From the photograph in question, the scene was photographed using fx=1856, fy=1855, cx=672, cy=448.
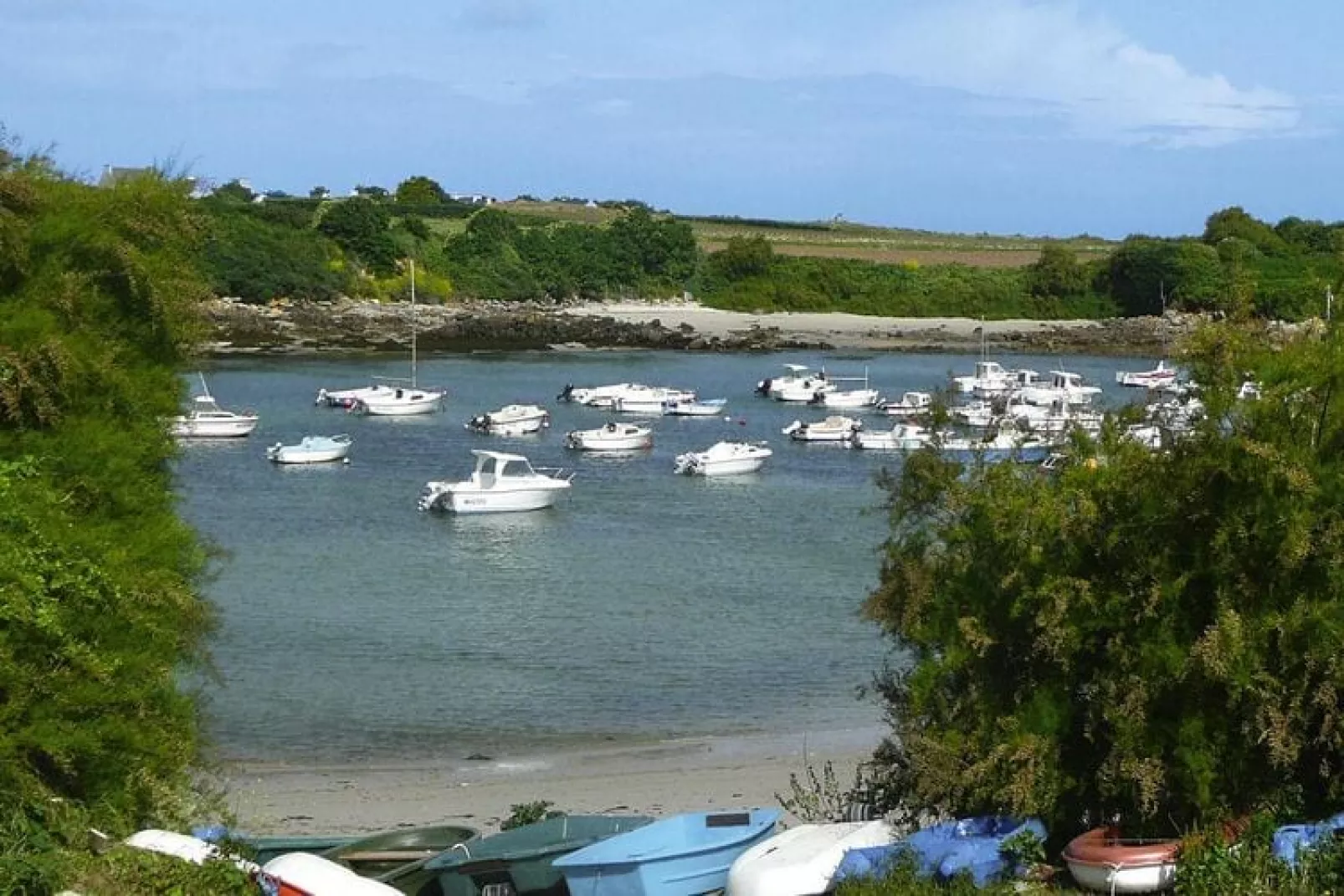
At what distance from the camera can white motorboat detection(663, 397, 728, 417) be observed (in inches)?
2413

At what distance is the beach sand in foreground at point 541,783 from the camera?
60.2 ft

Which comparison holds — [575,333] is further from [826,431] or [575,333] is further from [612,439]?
[612,439]

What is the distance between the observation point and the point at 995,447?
48.4ft

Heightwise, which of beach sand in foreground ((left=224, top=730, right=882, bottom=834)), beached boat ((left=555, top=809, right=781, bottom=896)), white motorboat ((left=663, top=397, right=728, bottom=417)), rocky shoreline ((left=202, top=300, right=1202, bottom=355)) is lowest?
beach sand in foreground ((left=224, top=730, right=882, bottom=834))

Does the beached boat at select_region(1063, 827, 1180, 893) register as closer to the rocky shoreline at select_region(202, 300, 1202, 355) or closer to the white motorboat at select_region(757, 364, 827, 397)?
the white motorboat at select_region(757, 364, 827, 397)

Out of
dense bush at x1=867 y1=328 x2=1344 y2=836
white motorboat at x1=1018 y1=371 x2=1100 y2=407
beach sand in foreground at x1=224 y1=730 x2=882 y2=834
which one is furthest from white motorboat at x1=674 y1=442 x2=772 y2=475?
dense bush at x1=867 y1=328 x2=1344 y2=836

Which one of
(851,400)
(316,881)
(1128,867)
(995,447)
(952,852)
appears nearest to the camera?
(1128,867)

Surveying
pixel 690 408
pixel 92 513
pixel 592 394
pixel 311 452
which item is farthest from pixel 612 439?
pixel 92 513

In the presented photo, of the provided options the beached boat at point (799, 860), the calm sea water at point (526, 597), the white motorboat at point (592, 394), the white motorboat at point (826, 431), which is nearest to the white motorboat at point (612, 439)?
the calm sea water at point (526, 597)

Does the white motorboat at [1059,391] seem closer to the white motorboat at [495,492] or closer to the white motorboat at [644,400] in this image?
the white motorboat at [644,400]

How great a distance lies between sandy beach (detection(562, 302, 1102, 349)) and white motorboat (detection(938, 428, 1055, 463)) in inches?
3145

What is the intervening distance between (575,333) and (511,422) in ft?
125

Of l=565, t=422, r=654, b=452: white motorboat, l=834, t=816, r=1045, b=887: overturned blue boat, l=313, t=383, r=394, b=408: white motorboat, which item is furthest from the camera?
l=313, t=383, r=394, b=408: white motorboat

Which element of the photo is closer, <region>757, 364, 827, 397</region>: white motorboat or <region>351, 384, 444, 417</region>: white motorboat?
<region>351, 384, 444, 417</region>: white motorboat
